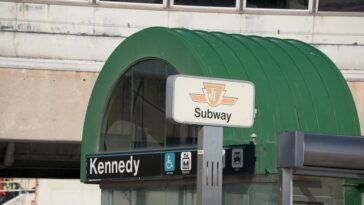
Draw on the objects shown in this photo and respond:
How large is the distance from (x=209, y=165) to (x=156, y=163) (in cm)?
381

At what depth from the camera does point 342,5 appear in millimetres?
14344

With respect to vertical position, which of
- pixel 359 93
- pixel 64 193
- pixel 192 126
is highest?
pixel 359 93

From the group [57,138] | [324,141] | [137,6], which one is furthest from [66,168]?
[324,141]

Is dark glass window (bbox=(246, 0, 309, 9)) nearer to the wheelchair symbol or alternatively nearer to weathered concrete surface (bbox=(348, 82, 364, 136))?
weathered concrete surface (bbox=(348, 82, 364, 136))

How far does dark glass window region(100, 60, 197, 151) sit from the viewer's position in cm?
959

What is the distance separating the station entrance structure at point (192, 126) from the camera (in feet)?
28.1

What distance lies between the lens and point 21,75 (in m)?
14.2

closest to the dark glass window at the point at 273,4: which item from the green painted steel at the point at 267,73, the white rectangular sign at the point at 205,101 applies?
the green painted steel at the point at 267,73

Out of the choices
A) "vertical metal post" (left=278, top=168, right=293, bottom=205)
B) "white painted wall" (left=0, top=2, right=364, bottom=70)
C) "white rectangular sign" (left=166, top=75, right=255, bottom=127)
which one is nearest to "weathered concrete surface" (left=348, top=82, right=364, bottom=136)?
"white painted wall" (left=0, top=2, right=364, bottom=70)

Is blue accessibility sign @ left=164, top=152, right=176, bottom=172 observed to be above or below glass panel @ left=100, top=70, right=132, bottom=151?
below

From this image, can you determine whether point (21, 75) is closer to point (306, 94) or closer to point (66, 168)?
point (66, 168)

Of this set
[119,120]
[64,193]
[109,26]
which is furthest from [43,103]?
[119,120]

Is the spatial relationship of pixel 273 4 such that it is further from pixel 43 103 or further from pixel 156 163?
pixel 156 163

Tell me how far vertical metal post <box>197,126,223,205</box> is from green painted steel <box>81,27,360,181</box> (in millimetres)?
2695
